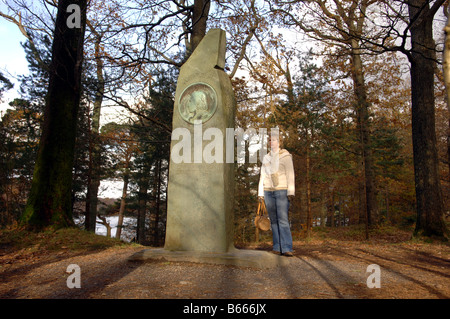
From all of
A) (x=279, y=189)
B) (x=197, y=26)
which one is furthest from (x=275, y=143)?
(x=197, y=26)

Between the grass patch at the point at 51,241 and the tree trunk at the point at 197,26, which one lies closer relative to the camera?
the grass patch at the point at 51,241

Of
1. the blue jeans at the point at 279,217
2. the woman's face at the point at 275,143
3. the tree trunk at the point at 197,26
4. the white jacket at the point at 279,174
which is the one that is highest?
the tree trunk at the point at 197,26

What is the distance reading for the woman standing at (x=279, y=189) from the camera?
5.46 m

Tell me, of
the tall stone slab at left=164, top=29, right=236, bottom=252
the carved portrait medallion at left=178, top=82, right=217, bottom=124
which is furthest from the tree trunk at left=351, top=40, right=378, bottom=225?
the carved portrait medallion at left=178, top=82, right=217, bottom=124

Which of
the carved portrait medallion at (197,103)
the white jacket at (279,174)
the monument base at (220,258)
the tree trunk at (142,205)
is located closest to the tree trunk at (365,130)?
the white jacket at (279,174)

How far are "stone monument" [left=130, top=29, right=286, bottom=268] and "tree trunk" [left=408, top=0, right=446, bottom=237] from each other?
5243mm

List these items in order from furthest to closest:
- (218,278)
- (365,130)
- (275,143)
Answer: (365,130) → (275,143) → (218,278)

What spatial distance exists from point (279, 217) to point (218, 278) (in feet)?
5.96

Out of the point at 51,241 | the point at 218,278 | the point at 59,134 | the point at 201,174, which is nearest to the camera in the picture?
the point at 218,278

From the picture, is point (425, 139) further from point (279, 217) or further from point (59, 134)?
point (59, 134)

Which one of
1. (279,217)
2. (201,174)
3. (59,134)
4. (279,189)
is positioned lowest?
(279,217)

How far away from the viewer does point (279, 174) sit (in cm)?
551

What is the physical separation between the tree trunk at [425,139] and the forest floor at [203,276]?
1600mm

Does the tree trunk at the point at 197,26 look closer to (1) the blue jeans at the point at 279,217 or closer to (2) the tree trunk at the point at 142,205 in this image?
(1) the blue jeans at the point at 279,217
